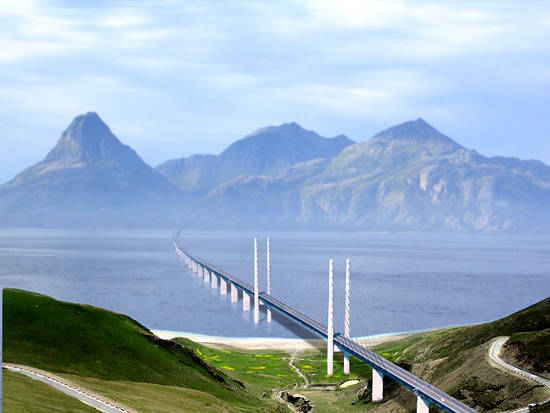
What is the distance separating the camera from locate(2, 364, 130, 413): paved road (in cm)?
4406

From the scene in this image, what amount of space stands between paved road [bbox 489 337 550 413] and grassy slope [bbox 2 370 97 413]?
118 feet

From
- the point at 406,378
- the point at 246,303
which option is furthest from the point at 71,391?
the point at 246,303

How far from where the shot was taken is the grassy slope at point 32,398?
123 ft

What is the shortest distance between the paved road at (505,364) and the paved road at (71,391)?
33336 mm

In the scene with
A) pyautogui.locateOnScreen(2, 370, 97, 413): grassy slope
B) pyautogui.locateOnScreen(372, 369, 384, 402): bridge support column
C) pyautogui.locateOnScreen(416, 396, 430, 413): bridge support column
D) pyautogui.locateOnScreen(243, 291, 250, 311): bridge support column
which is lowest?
pyautogui.locateOnScreen(243, 291, 250, 311): bridge support column

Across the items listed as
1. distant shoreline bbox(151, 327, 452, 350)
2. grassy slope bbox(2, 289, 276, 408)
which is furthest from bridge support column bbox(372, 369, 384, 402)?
distant shoreline bbox(151, 327, 452, 350)

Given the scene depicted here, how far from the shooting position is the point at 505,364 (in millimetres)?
62625

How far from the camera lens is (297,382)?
81.1 meters

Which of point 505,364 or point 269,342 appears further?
point 269,342

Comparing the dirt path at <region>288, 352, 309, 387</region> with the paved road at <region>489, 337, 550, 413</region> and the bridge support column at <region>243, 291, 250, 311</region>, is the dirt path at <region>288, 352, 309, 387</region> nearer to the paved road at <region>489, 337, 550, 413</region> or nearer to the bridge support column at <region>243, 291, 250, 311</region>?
the paved road at <region>489, 337, 550, 413</region>

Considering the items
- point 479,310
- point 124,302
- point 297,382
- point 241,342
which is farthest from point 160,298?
point 297,382

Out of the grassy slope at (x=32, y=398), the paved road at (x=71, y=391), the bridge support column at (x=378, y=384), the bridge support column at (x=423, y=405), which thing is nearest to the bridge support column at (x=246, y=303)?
the bridge support column at (x=378, y=384)

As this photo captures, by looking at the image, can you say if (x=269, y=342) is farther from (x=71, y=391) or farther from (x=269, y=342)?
(x=71, y=391)

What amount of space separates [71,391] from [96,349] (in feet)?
53.3
